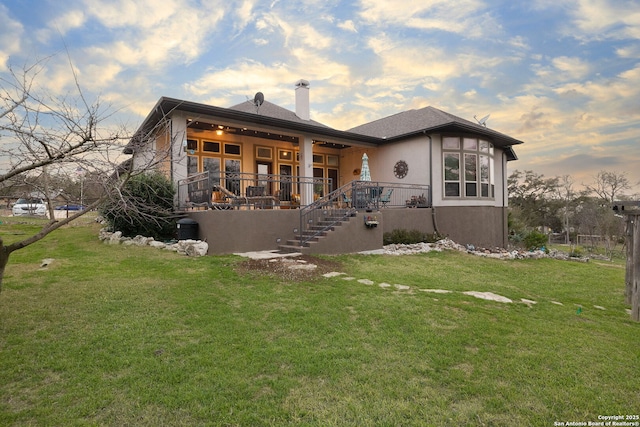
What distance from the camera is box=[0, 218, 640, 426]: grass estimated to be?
2404 mm

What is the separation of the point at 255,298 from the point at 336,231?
4.92 m

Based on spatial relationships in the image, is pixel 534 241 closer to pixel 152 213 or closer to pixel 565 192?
pixel 152 213

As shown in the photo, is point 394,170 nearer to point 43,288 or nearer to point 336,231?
point 336,231

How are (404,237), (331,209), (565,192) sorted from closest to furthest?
1. (331,209)
2. (404,237)
3. (565,192)

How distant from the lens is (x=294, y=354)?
10.6 ft

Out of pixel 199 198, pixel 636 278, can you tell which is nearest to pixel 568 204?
pixel 636 278

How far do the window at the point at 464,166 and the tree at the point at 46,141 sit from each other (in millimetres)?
12637

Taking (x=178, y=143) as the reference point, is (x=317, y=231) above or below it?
below

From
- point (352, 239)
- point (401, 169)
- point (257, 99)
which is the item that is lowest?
point (352, 239)

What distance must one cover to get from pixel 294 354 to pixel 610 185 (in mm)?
42862

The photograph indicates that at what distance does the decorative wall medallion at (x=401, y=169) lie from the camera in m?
14.6

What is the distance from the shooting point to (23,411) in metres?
2.32

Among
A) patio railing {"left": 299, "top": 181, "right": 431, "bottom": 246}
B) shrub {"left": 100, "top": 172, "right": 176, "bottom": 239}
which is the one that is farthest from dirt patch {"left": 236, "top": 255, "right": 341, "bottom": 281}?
shrub {"left": 100, "top": 172, "right": 176, "bottom": 239}

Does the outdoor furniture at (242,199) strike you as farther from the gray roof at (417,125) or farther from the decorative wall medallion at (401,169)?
the gray roof at (417,125)
